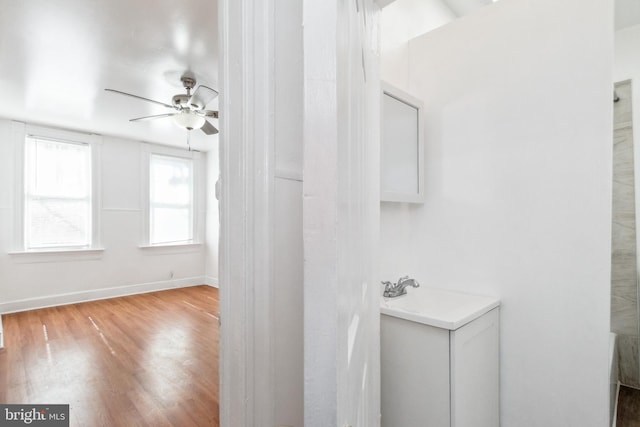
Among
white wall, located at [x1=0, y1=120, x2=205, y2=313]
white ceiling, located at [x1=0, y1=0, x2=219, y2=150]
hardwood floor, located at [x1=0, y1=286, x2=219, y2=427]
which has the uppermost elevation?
white ceiling, located at [x1=0, y1=0, x2=219, y2=150]

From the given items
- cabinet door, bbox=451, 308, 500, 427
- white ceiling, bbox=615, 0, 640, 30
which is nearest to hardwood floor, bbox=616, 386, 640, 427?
cabinet door, bbox=451, 308, 500, 427

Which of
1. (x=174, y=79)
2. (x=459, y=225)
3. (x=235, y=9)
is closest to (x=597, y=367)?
(x=459, y=225)

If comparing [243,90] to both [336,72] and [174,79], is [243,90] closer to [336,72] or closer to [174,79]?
[336,72]

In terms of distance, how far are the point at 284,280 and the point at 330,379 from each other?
0.49 meters

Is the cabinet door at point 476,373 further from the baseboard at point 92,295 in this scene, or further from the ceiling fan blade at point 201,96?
the baseboard at point 92,295

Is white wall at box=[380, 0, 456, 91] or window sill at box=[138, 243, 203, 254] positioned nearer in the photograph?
white wall at box=[380, 0, 456, 91]

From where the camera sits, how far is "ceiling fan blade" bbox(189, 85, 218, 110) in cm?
259

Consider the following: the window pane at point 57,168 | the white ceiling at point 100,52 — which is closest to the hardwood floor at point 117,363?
the window pane at point 57,168

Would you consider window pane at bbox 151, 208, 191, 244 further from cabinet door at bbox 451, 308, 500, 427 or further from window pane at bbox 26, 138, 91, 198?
cabinet door at bbox 451, 308, 500, 427

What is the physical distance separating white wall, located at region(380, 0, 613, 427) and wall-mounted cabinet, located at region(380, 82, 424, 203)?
143 millimetres

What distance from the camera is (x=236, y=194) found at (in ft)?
2.54

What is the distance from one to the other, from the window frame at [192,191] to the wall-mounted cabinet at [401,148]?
4.74 metres

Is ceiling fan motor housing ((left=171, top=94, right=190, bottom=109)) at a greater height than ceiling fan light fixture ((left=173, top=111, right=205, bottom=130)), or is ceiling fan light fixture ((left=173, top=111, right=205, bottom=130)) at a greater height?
ceiling fan motor housing ((left=171, top=94, right=190, bottom=109))

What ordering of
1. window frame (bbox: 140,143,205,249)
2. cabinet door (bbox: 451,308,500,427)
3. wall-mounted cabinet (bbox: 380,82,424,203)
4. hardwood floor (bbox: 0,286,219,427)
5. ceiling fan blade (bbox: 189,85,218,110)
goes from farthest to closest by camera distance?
window frame (bbox: 140,143,205,249)
ceiling fan blade (bbox: 189,85,218,110)
hardwood floor (bbox: 0,286,219,427)
wall-mounted cabinet (bbox: 380,82,424,203)
cabinet door (bbox: 451,308,500,427)
